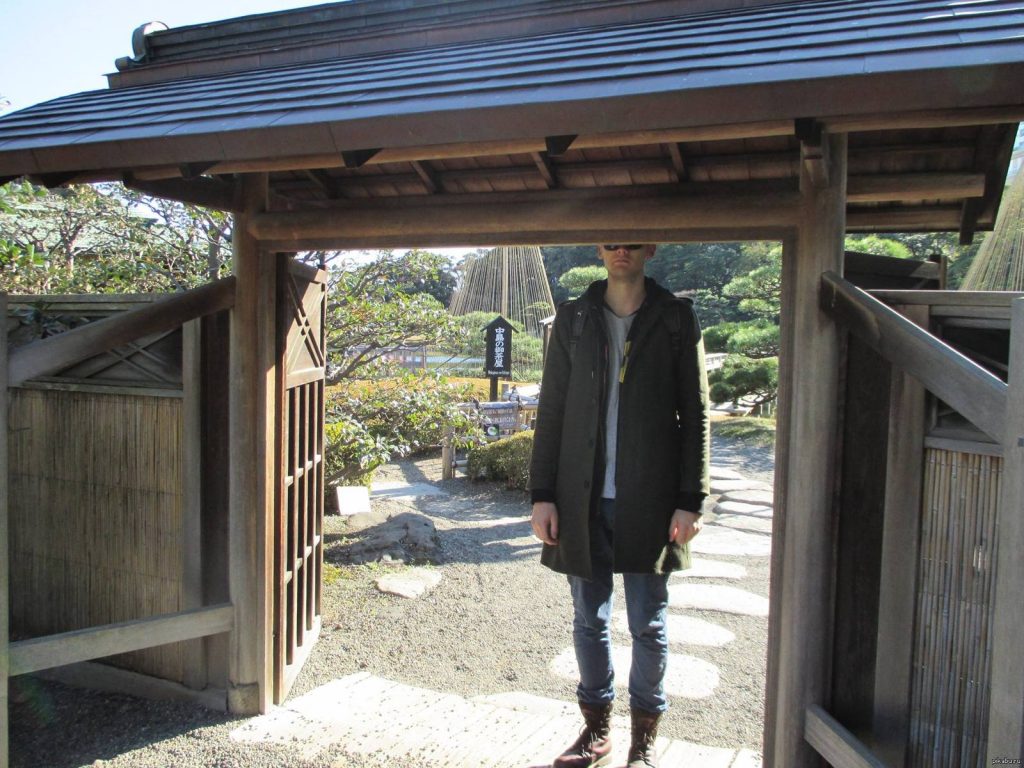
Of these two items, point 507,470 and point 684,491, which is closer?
point 684,491

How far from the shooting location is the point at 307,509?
3953 mm

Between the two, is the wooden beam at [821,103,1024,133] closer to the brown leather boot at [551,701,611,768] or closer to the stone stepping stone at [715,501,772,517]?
the brown leather boot at [551,701,611,768]

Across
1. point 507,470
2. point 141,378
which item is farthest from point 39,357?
point 507,470

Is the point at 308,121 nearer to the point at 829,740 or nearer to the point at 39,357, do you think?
the point at 39,357

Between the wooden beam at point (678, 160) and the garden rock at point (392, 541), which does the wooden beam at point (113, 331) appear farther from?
the garden rock at point (392, 541)

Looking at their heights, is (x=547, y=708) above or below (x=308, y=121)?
below

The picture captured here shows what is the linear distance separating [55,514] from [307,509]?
1147mm

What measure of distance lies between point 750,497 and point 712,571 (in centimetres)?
254

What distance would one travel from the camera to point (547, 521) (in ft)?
8.35

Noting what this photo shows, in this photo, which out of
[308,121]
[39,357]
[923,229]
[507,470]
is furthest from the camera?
[507,470]

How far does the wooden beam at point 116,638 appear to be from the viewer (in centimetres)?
264

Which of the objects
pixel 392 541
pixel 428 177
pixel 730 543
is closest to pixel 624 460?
pixel 428 177

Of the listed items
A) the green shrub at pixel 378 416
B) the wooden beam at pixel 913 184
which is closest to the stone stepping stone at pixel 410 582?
the green shrub at pixel 378 416

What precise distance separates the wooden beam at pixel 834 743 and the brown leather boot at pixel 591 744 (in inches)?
27.5
